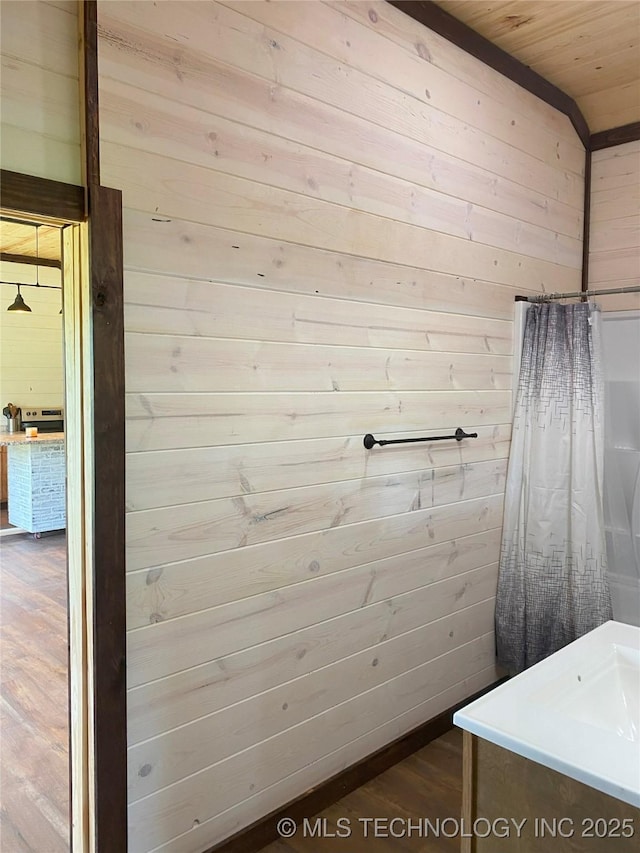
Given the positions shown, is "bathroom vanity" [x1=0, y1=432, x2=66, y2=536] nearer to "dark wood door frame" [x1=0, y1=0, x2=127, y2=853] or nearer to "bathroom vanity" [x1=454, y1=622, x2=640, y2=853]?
"dark wood door frame" [x1=0, y1=0, x2=127, y2=853]

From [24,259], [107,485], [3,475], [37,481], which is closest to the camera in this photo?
[107,485]

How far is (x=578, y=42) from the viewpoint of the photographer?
2.47m

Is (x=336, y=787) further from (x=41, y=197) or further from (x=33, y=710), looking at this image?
(x=41, y=197)

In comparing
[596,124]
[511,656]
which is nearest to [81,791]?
[511,656]

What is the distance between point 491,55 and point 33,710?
320 centimetres

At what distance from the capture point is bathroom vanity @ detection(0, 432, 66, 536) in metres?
4.99

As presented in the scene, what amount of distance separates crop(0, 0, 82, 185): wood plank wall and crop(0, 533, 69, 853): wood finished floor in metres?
1.89

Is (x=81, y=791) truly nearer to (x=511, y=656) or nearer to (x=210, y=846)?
(x=210, y=846)

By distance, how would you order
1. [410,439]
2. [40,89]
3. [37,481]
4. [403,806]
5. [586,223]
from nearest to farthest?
[40,89] < [403,806] < [410,439] < [586,223] < [37,481]

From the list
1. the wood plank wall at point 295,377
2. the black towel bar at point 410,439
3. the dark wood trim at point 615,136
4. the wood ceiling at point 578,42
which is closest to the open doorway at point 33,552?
the wood plank wall at point 295,377

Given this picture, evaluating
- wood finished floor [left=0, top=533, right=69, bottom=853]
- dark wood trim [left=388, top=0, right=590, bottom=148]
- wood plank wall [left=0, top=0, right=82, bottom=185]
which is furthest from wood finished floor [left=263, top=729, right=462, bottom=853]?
dark wood trim [left=388, top=0, right=590, bottom=148]

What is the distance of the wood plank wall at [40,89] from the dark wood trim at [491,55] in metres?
1.18

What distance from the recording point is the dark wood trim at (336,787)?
72.7 inches

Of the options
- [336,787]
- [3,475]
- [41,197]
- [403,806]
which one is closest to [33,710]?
[336,787]
